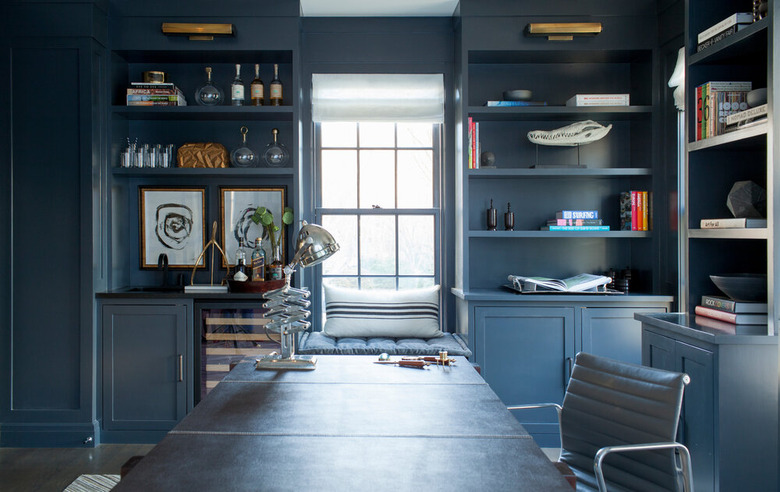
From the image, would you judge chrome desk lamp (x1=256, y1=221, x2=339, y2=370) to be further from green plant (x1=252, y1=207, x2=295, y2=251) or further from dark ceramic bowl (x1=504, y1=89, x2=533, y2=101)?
dark ceramic bowl (x1=504, y1=89, x2=533, y2=101)

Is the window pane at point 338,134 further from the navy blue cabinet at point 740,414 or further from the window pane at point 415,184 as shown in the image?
the navy blue cabinet at point 740,414

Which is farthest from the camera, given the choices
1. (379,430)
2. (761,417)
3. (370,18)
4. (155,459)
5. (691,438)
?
(370,18)

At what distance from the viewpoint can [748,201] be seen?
2617 mm

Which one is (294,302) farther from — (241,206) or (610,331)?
(610,331)

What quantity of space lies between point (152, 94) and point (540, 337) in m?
3.10

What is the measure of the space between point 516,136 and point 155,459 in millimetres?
3470

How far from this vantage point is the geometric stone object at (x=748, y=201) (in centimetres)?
262

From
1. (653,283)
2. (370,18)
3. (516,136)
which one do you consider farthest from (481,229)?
(370,18)

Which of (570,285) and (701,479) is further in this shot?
(570,285)

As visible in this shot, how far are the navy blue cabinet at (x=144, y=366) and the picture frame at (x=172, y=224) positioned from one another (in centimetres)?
56

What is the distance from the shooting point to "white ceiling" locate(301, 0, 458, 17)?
389cm

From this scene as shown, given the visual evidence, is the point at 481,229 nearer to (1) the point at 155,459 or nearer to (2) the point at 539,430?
(2) the point at 539,430

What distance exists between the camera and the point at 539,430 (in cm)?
374

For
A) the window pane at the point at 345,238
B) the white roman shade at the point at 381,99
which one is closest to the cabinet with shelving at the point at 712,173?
the white roman shade at the point at 381,99
